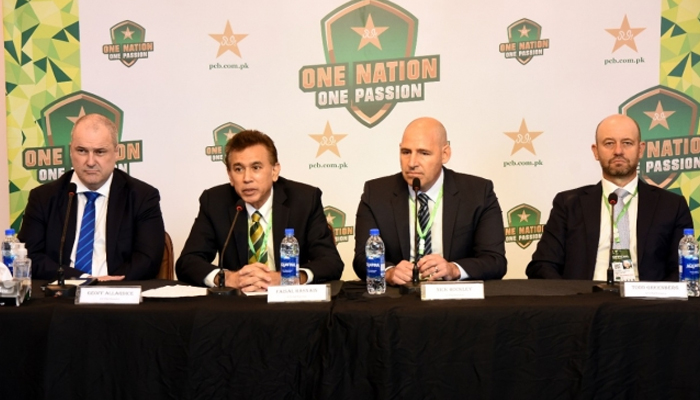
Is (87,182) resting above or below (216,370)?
above

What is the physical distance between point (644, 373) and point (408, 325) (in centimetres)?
80

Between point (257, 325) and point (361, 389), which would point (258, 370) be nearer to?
point (257, 325)

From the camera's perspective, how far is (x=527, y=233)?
213 inches

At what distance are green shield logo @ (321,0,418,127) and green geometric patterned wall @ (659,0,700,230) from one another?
1765mm

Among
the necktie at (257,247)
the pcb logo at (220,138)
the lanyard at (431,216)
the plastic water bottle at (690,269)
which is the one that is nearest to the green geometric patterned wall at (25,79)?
the pcb logo at (220,138)

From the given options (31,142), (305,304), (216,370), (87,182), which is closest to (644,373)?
(305,304)

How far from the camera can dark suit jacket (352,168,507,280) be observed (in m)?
3.75

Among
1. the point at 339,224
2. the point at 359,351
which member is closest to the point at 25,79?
the point at 339,224

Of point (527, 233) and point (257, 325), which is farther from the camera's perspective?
point (527, 233)

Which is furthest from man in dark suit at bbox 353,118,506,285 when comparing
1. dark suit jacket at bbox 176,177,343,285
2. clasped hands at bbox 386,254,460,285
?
clasped hands at bbox 386,254,460,285

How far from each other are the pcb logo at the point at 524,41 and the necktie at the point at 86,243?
297 centimetres

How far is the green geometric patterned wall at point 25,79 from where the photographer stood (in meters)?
5.64

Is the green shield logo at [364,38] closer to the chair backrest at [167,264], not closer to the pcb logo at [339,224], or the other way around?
the pcb logo at [339,224]

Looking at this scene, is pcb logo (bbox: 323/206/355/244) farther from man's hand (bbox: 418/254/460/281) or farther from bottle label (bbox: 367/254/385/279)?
bottle label (bbox: 367/254/385/279)
